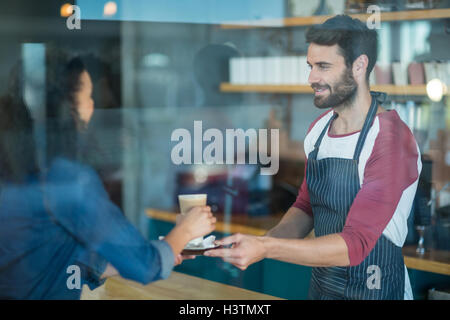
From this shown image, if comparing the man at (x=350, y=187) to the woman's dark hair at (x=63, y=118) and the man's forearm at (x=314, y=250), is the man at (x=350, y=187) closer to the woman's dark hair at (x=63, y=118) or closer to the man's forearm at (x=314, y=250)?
the man's forearm at (x=314, y=250)

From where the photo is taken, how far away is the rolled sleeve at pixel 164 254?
5.06 ft

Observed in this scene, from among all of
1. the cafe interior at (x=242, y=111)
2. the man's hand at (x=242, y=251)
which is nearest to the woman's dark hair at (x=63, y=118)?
the cafe interior at (x=242, y=111)

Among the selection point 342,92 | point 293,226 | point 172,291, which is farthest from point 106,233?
point 342,92

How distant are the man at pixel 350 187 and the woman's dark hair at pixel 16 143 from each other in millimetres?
583

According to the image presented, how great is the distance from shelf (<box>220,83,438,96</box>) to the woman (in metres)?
0.59

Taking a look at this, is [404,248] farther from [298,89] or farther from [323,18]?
[323,18]

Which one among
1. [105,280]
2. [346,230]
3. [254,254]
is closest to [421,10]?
[346,230]

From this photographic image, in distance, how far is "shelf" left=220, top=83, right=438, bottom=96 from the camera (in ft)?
5.67

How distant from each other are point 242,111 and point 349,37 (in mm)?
592

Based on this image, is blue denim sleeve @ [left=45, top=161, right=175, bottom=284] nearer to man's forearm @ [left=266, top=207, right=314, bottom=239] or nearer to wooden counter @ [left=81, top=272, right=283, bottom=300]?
wooden counter @ [left=81, top=272, right=283, bottom=300]

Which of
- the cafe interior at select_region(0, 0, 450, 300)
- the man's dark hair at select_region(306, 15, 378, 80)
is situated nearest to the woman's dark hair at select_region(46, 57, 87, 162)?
the cafe interior at select_region(0, 0, 450, 300)

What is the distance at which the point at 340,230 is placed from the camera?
1635 mm
